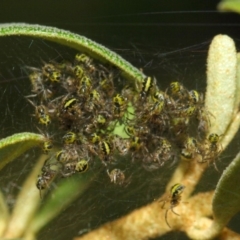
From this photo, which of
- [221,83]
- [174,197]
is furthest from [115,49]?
[174,197]

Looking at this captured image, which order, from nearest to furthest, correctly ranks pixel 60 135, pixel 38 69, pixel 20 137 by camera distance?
1. pixel 20 137
2. pixel 60 135
3. pixel 38 69

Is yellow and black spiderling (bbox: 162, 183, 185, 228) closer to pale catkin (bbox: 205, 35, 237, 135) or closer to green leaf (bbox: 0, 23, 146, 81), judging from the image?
pale catkin (bbox: 205, 35, 237, 135)

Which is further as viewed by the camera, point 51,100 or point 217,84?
point 51,100

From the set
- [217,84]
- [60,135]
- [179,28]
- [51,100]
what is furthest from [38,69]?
[179,28]

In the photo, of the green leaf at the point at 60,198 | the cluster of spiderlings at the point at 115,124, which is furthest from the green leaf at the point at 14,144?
the green leaf at the point at 60,198

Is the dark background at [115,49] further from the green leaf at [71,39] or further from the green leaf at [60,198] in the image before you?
the green leaf at [71,39]

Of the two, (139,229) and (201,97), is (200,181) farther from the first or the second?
(201,97)
